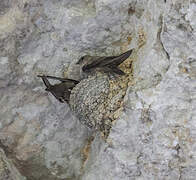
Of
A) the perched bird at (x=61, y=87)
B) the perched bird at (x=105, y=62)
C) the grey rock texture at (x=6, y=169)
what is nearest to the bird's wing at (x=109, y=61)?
the perched bird at (x=105, y=62)

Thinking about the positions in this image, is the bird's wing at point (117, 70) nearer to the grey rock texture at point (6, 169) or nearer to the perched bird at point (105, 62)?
the perched bird at point (105, 62)

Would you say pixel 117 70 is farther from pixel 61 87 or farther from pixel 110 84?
pixel 61 87

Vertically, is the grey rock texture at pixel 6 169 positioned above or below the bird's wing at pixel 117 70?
below

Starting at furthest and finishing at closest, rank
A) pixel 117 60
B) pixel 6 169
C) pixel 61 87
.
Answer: pixel 6 169 → pixel 61 87 → pixel 117 60

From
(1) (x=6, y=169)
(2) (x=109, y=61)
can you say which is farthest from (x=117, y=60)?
(1) (x=6, y=169)

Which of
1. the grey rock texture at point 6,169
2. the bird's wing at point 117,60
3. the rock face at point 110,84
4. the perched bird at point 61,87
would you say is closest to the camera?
the rock face at point 110,84

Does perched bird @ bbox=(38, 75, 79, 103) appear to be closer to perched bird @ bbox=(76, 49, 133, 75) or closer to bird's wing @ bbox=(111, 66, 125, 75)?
perched bird @ bbox=(76, 49, 133, 75)

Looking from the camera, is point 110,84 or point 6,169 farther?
point 6,169

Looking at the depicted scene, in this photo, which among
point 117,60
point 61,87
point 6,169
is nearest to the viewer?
point 117,60
